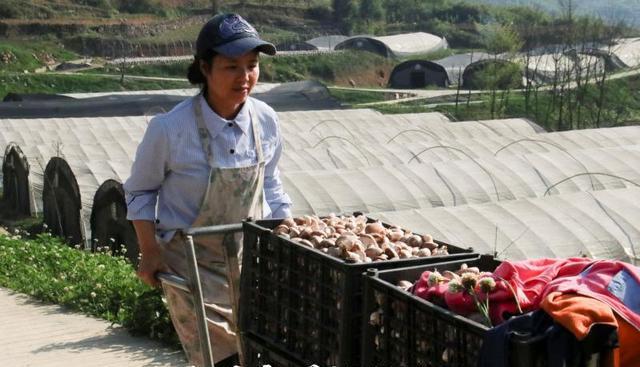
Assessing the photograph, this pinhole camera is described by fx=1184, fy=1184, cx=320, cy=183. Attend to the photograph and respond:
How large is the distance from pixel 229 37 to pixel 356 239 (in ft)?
3.58

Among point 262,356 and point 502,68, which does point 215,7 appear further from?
point 262,356

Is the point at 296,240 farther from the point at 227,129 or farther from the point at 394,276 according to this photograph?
the point at 227,129

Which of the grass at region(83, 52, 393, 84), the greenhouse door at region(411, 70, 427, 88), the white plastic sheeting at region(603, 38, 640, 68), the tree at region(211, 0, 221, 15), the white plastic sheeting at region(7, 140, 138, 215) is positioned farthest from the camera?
the tree at region(211, 0, 221, 15)

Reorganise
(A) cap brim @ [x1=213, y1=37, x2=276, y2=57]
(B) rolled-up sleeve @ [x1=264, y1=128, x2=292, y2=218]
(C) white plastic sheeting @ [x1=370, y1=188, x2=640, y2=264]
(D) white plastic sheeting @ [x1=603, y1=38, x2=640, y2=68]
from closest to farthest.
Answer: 1. (A) cap brim @ [x1=213, y1=37, x2=276, y2=57]
2. (B) rolled-up sleeve @ [x1=264, y1=128, x2=292, y2=218]
3. (C) white plastic sheeting @ [x1=370, y1=188, x2=640, y2=264]
4. (D) white plastic sheeting @ [x1=603, y1=38, x2=640, y2=68]

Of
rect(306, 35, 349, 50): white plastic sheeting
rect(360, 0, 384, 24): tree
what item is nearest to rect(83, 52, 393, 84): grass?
rect(306, 35, 349, 50): white plastic sheeting

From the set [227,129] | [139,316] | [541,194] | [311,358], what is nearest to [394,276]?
[311,358]

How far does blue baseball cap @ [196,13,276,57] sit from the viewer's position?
14.1 ft

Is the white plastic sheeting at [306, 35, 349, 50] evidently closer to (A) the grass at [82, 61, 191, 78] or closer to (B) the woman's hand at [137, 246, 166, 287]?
(A) the grass at [82, 61, 191, 78]

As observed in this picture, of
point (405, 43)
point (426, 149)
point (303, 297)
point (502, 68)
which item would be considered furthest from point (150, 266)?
point (405, 43)

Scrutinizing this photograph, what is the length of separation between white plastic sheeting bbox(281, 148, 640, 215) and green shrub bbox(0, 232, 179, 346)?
10.1ft

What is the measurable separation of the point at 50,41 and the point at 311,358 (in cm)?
5109

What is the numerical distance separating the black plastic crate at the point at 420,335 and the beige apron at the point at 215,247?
121 centimetres

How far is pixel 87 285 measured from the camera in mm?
8875

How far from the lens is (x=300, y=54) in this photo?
52312mm
